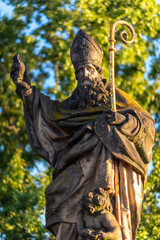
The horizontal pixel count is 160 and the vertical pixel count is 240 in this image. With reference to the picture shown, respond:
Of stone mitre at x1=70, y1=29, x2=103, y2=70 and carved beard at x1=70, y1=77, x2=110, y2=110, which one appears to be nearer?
carved beard at x1=70, y1=77, x2=110, y2=110

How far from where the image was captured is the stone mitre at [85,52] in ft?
32.1

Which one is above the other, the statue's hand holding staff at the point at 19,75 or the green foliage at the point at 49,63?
the green foliage at the point at 49,63

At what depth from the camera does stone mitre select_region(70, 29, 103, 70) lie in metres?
9.78

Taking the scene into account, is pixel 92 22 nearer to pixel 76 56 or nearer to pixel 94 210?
pixel 76 56

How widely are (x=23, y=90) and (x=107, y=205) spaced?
1.93m

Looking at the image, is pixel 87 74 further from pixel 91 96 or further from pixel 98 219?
pixel 98 219

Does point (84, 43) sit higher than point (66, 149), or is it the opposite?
point (84, 43)

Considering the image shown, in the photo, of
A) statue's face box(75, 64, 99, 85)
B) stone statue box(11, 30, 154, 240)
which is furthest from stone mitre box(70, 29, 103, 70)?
stone statue box(11, 30, 154, 240)

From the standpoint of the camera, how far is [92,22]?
63.7 ft

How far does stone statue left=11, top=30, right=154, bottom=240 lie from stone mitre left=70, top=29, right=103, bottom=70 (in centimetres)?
20

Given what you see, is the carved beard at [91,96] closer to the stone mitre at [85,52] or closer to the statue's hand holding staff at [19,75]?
the stone mitre at [85,52]

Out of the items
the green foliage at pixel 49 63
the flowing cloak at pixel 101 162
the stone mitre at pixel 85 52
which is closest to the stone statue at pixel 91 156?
the flowing cloak at pixel 101 162

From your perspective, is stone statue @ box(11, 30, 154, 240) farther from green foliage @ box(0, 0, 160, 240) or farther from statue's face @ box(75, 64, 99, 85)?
green foliage @ box(0, 0, 160, 240)


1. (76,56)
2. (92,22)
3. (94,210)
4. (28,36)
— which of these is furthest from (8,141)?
(94,210)
